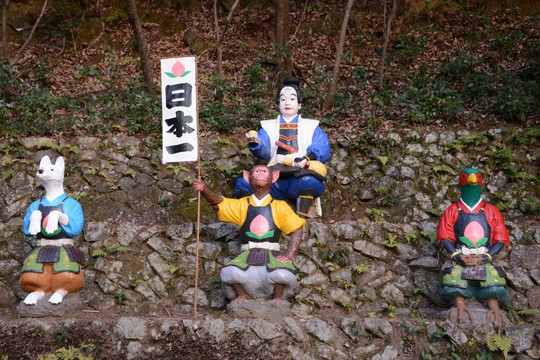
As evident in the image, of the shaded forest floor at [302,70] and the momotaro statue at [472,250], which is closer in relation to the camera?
the momotaro statue at [472,250]

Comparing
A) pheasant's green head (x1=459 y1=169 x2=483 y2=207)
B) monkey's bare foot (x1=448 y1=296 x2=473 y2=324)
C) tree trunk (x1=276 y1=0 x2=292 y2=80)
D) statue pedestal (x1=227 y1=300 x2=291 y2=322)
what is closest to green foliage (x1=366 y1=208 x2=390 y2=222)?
pheasant's green head (x1=459 y1=169 x2=483 y2=207)

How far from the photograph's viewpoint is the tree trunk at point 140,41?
36.9 feet

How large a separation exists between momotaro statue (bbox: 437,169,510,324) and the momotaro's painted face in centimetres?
244

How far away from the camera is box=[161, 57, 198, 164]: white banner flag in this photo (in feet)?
25.4

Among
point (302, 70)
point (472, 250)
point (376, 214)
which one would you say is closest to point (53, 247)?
point (376, 214)

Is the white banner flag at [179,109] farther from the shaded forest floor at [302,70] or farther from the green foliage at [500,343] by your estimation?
the green foliage at [500,343]

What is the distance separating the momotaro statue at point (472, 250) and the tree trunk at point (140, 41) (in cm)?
619

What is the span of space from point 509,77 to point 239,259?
6.68 metres

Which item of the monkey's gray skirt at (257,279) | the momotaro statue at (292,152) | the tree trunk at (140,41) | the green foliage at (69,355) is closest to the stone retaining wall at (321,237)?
the monkey's gray skirt at (257,279)

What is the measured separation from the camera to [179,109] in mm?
7832

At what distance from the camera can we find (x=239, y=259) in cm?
732

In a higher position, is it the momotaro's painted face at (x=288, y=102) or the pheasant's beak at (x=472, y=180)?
the momotaro's painted face at (x=288, y=102)

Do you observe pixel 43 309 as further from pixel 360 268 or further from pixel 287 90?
pixel 287 90

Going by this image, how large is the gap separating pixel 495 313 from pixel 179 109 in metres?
4.42
